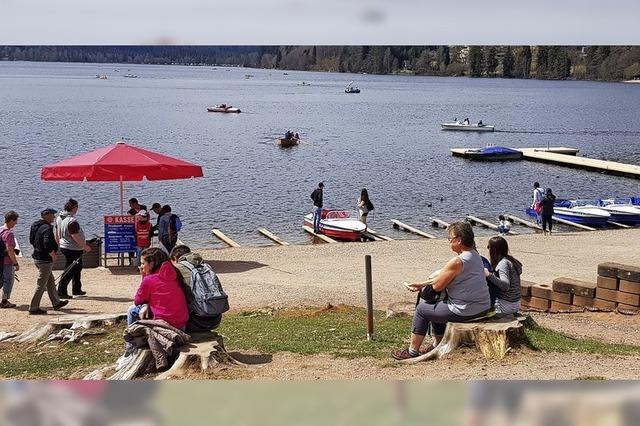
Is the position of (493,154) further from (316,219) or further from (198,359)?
(198,359)

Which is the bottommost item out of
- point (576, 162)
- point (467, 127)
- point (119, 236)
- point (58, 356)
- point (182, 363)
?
point (576, 162)

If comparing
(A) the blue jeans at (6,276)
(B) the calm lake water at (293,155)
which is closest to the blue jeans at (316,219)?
(B) the calm lake water at (293,155)

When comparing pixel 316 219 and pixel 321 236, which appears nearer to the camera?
pixel 321 236

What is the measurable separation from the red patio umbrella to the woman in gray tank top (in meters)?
9.56

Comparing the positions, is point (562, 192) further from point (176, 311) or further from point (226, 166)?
point (176, 311)

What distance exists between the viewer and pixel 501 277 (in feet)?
31.8

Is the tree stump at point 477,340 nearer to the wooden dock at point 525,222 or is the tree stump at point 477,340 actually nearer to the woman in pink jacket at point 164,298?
the woman in pink jacket at point 164,298

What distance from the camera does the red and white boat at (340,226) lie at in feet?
93.0

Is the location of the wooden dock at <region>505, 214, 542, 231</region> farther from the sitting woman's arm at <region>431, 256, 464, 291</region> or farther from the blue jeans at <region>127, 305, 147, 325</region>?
the blue jeans at <region>127, 305, 147, 325</region>

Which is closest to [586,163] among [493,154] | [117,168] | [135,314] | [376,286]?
[493,154]

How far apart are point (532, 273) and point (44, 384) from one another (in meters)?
17.7

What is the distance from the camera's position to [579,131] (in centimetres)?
10231

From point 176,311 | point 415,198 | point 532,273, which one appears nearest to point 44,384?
point 176,311

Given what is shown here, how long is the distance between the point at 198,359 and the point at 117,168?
1017 cm
